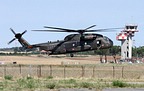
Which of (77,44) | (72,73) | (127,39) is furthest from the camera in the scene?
(127,39)

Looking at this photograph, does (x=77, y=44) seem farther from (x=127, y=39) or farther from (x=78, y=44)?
(x=127, y=39)

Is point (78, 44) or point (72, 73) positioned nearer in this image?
point (72, 73)

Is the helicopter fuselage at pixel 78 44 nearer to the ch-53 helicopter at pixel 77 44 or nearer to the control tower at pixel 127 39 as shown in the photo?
the ch-53 helicopter at pixel 77 44

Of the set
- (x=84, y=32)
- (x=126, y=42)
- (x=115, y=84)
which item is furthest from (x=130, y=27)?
(x=115, y=84)

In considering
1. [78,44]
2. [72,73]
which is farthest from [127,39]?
[72,73]

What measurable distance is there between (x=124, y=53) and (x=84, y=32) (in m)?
107

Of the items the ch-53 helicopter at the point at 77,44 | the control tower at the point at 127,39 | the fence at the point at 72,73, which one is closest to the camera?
the fence at the point at 72,73

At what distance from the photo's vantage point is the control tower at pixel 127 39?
189875 mm

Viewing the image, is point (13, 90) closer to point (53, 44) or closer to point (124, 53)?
point (53, 44)

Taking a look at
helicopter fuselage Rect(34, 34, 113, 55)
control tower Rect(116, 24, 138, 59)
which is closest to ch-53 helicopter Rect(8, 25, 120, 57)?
helicopter fuselage Rect(34, 34, 113, 55)

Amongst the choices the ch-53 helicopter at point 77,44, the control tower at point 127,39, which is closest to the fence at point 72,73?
the ch-53 helicopter at point 77,44

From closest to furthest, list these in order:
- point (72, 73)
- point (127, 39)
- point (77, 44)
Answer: point (72, 73) < point (77, 44) < point (127, 39)

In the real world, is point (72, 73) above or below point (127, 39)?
below

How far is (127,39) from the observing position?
639ft
